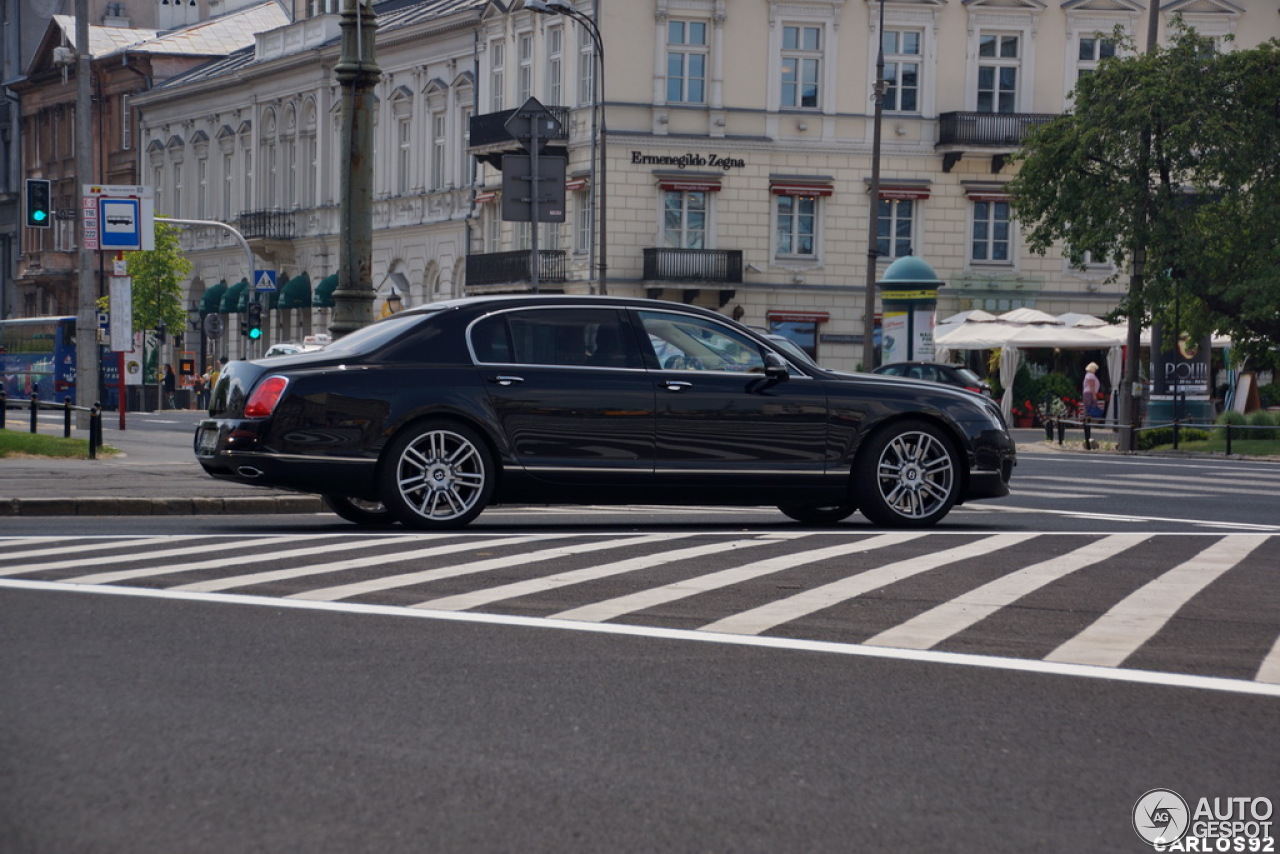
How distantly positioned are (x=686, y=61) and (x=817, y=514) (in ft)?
131

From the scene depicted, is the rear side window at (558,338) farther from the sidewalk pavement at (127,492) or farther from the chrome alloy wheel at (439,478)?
the sidewalk pavement at (127,492)

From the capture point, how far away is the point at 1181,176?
3603cm

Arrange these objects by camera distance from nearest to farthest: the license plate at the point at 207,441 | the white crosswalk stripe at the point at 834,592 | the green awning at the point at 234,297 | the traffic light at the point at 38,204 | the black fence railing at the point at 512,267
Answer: the white crosswalk stripe at the point at 834,592, the license plate at the point at 207,441, the traffic light at the point at 38,204, the black fence railing at the point at 512,267, the green awning at the point at 234,297

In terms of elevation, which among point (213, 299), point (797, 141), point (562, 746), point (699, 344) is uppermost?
point (797, 141)

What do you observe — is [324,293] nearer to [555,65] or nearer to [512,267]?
[512,267]

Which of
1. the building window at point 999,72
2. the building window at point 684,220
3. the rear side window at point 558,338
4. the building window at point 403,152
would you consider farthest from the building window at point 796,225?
the rear side window at point 558,338

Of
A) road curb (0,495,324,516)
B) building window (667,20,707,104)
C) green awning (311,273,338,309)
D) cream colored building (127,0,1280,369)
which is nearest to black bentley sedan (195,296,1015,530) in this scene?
road curb (0,495,324,516)

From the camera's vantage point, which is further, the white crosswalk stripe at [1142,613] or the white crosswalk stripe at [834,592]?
the white crosswalk stripe at [834,592]

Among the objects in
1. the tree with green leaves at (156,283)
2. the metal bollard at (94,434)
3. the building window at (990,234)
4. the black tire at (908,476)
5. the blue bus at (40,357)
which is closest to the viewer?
the black tire at (908,476)

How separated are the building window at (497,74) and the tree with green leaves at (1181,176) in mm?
24882

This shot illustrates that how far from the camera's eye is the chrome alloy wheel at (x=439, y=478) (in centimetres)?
1266

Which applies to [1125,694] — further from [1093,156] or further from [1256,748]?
[1093,156]

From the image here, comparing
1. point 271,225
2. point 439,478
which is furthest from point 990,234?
point 439,478

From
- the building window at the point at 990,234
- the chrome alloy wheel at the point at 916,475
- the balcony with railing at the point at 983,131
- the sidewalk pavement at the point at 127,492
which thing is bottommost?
the sidewalk pavement at the point at 127,492
